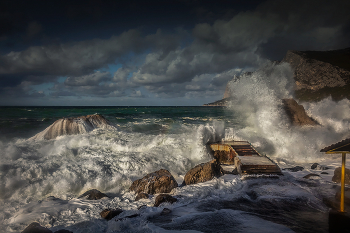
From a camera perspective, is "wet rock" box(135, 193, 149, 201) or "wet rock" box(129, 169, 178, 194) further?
"wet rock" box(129, 169, 178, 194)

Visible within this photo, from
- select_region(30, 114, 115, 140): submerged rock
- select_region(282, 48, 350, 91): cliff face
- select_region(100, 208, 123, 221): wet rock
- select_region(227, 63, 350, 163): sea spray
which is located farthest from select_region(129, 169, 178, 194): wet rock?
select_region(282, 48, 350, 91): cliff face

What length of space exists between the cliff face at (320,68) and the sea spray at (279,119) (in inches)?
1305

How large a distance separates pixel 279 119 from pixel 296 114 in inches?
66.0

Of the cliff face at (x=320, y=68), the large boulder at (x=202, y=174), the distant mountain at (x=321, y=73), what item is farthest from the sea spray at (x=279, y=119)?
the cliff face at (x=320, y=68)

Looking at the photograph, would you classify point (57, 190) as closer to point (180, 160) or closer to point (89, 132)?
point (180, 160)

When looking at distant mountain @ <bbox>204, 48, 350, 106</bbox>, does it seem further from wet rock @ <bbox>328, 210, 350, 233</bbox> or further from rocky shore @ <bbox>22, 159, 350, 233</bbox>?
wet rock @ <bbox>328, 210, 350, 233</bbox>

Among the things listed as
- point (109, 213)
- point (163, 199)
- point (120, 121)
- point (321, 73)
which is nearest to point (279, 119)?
point (163, 199)

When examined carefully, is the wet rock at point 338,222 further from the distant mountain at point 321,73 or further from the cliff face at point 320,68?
the cliff face at point 320,68

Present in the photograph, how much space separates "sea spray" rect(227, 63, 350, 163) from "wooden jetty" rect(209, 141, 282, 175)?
2.23 meters

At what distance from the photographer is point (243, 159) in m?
8.57

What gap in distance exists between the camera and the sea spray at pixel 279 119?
11539 mm

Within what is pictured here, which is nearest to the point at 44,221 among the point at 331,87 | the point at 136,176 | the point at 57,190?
the point at 57,190

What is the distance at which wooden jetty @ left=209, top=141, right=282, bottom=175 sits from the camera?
7664mm

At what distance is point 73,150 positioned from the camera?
10375 mm
